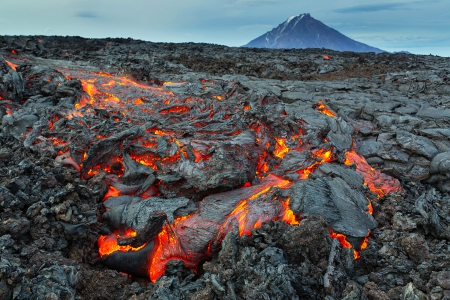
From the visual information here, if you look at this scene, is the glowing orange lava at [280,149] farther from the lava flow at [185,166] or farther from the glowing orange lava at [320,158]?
the glowing orange lava at [320,158]

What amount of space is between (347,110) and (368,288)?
971cm

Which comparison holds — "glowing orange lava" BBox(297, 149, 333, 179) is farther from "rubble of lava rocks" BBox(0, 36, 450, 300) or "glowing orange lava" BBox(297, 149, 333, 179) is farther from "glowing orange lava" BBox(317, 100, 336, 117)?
"glowing orange lava" BBox(317, 100, 336, 117)

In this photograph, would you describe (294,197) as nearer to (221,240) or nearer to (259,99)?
(221,240)

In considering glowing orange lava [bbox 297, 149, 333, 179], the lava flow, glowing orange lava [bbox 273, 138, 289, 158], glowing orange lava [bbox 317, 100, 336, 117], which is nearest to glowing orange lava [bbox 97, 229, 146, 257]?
the lava flow

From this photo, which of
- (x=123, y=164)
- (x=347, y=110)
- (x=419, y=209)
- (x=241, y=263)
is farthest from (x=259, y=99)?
(x=241, y=263)

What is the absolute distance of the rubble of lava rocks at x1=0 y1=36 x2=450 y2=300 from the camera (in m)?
5.21

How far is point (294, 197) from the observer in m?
7.02

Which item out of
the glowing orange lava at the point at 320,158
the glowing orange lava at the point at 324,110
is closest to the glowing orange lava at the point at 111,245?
the glowing orange lava at the point at 320,158

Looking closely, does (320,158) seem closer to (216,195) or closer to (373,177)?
(373,177)

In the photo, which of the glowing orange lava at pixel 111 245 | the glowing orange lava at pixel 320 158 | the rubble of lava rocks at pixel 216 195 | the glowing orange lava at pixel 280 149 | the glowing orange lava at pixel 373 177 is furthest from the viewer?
the glowing orange lava at pixel 280 149

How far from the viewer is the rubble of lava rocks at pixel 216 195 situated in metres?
5.21

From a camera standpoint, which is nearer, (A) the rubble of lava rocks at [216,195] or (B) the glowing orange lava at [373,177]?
(A) the rubble of lava rocks at [216,195]

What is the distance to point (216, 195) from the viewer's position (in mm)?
7602

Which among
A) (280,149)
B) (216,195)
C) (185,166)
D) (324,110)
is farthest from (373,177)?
(185,166)
